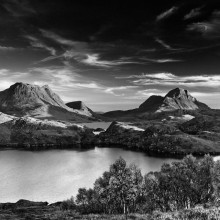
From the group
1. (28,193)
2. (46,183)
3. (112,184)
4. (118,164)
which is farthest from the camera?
(46,183)

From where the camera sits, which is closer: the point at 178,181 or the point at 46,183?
the point at 178,181

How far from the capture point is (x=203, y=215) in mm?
28234

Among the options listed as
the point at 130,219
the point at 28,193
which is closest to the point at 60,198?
the point at 28,193

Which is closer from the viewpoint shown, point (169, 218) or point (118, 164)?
point (169, 218)

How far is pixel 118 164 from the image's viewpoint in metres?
60.0

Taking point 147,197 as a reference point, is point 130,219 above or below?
above

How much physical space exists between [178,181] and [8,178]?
137 m

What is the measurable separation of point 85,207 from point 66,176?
383ft

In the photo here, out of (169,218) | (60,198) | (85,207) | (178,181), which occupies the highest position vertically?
(169,218)

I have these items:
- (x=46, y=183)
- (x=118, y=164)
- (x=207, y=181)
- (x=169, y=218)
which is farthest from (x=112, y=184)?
(x=46, y=183)

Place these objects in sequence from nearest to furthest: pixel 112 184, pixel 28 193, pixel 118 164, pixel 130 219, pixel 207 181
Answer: pixel 130 219, pixel 112 184, pixel 118 164, pixel 207 181, pixel 28 193

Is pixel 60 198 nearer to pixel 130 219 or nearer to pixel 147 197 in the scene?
pixel 147 197

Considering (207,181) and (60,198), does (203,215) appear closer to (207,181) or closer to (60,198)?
(207,181)

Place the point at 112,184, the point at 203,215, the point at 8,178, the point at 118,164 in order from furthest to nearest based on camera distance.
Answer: the point at 8,178 → the point at 118,164 → the point at 112,184 → the point at 203,215
